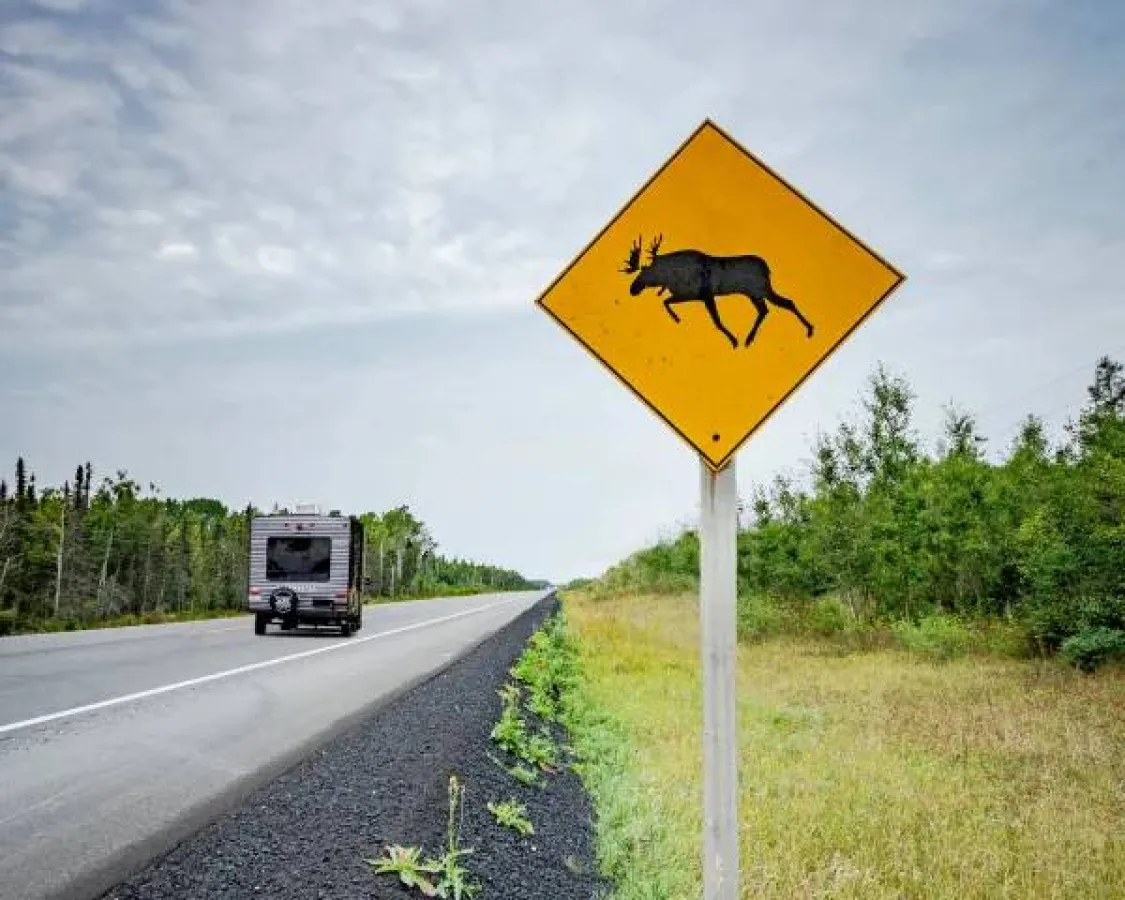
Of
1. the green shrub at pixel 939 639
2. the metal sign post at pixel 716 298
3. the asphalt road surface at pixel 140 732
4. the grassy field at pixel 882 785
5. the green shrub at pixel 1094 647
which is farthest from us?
the green shrub at pixel 939 639

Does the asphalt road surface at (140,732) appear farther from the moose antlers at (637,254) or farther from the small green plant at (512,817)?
the moose antlers at (637,254)

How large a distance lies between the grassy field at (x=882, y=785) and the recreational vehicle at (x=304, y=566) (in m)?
8.43

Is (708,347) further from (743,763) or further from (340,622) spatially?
(340,622)

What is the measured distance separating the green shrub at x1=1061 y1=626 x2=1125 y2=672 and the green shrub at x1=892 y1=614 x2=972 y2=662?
282 centimetres

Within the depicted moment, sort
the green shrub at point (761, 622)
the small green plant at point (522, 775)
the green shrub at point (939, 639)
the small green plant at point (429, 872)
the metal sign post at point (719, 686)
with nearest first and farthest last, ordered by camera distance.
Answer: the metal sign post at point (719, 686) → the small green plant at point (429, 872) → the small green plant at point (522, 775) → the green shrub at point (939, 639) → the green shrub at point (761, 622)

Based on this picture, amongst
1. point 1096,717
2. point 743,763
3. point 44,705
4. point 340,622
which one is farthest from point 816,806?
point 340,622

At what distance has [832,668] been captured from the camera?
15055mm

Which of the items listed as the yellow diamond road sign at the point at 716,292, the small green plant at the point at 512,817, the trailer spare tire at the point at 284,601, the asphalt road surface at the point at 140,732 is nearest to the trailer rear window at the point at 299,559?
the trailer spare tire at the point at 284,601

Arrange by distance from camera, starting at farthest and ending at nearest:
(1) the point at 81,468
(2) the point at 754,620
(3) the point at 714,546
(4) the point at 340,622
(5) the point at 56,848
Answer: (1) the point at 81,468, (2) the point at 754,620, (4) the point at 340,622, (5) the point at 56,848, (3) the point at 714,546

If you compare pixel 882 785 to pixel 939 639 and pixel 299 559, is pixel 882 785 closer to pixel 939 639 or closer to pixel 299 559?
pixel 939 639

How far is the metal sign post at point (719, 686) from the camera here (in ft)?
7.64

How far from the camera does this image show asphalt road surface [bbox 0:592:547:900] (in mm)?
4355

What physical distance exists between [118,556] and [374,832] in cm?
8449

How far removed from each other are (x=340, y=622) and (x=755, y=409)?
18.0 metres
